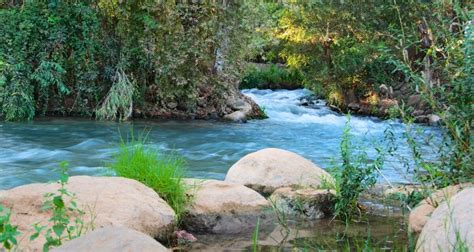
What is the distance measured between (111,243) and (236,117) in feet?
40.5

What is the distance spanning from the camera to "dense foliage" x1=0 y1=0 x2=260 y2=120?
13.9 metres

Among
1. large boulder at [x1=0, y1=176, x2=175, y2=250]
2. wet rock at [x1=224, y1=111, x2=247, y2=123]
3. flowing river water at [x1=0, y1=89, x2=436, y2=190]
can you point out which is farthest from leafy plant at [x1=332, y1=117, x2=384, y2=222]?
wet rock at [x1=224, y1=111, x2=247, y2=123]

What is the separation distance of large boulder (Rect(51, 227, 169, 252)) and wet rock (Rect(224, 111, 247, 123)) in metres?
12.1

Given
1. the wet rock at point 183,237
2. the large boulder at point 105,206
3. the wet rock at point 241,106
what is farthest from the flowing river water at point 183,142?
the large boulder at point 105,206

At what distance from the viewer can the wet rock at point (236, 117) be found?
15172mm

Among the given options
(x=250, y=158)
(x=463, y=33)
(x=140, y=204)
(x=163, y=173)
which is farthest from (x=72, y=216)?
(x=463, y=33)

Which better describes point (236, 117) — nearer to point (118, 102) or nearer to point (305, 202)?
point (118, 102)

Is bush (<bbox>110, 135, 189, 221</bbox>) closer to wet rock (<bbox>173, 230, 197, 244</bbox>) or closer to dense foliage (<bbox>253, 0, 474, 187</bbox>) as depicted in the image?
wet rock (<bbox>173, 230, 197, 244</bbox>)

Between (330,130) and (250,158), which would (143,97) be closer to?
(330,130)

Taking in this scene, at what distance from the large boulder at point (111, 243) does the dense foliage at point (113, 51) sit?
36.5 feet

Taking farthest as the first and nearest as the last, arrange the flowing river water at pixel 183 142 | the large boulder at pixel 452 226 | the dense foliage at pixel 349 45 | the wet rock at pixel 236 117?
the dense foliage at pixel 349 45 → the wet rock at pixel 236 117 → the flowing river water at pixel 183 142 → the large boulder at pixel 452 226

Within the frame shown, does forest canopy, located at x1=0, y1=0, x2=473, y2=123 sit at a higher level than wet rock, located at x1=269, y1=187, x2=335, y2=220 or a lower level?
higher

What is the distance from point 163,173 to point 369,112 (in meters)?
13.8

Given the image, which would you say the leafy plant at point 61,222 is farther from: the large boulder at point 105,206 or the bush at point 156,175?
the bush at point 156,175
